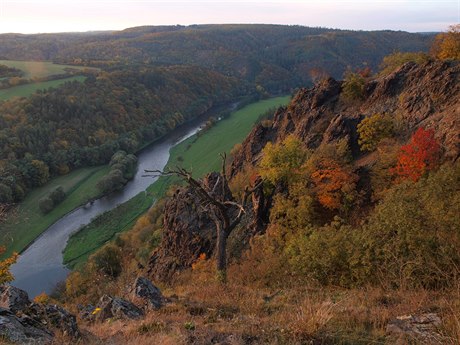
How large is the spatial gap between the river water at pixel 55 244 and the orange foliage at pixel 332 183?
32266mm

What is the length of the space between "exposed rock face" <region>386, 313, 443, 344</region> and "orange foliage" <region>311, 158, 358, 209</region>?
1579 cm

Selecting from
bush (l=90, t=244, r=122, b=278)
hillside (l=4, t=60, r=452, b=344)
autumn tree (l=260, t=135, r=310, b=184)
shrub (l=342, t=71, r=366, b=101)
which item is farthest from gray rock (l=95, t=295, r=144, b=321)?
shrub (l=342, t=71, r=366, b=101)

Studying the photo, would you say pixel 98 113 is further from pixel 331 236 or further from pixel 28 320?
pixel 28 320

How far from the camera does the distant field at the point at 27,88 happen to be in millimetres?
97012

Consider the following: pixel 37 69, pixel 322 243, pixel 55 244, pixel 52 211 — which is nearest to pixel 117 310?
pixel 322 243

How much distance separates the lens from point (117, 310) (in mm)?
10406

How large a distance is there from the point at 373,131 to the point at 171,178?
44.6 m

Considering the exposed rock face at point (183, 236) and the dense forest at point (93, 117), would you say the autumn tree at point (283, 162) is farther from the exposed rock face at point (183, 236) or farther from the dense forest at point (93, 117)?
the dense forest at point (93, 117)

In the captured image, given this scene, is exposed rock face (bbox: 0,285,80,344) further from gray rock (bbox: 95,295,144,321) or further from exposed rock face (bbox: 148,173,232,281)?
exposed rock face (bbox: 148,173,232,281)

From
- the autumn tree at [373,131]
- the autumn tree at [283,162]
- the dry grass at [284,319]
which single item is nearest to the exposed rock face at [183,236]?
the autumn tree at [283,162]

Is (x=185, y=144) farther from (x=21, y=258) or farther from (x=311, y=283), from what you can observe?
(x=311, y=283)

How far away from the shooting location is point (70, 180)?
7062cm

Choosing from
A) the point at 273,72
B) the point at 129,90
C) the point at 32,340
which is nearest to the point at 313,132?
the point at 32,340

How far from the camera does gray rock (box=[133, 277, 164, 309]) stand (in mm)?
11498
